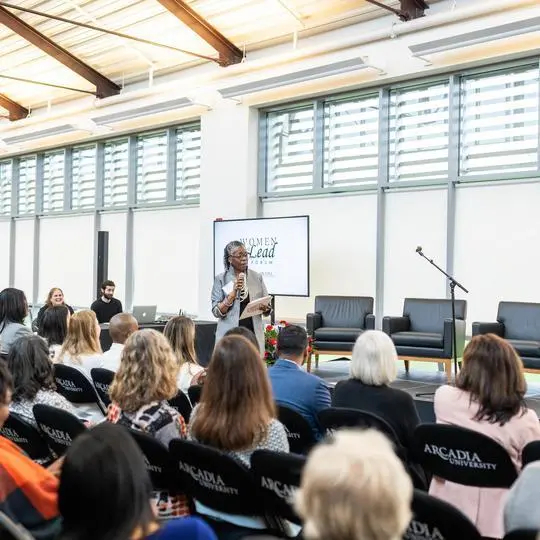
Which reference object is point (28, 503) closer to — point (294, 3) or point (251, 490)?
point (251, 490)

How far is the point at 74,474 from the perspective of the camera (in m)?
1.27

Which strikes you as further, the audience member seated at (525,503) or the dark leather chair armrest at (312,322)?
the dark leather chair armrest at (312,322)

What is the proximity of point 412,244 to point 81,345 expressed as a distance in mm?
5100

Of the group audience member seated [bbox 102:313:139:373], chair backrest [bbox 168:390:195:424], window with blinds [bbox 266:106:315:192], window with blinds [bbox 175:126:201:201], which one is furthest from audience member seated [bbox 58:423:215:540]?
window with blinds [bbox 175:126:201:201]

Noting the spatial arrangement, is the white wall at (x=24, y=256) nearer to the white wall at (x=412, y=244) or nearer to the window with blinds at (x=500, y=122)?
the white wall at (x=412, y=244)

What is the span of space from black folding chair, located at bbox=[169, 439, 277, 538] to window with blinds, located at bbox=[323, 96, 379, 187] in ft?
22.5

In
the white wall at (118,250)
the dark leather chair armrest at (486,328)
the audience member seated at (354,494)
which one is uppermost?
the white wall at (118,250)

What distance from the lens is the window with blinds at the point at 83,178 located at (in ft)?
41.8

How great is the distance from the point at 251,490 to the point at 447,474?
78cm

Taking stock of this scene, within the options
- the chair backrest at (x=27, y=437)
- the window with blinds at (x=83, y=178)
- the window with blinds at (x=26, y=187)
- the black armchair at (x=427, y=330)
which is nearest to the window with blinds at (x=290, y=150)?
the black armchair at (x=427, y=330)

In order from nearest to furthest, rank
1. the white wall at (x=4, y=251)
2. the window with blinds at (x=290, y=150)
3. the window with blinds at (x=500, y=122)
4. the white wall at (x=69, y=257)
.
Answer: the window with blinds at (x=500, y=122) → the window with blinds at (x=290, y=150) → the white wall at (x=69, y=257) → the white wall at (x=4, y=251)

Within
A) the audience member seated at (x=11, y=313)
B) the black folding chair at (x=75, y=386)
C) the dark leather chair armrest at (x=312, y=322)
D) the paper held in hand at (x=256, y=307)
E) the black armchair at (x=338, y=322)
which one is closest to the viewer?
the black folding chair at (x=75, y=386)

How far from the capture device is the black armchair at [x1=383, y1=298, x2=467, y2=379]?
7.04 m

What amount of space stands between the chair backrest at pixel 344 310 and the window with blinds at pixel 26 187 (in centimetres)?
780
